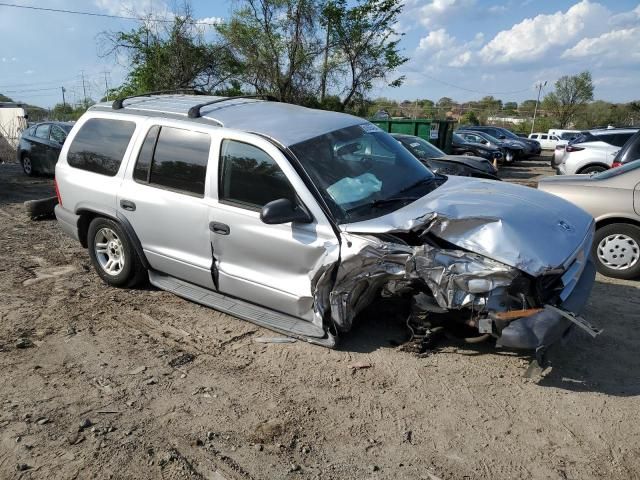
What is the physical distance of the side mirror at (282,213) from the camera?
12.2ft

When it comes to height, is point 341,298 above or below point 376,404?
above

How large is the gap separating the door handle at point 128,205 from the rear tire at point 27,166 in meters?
10.8

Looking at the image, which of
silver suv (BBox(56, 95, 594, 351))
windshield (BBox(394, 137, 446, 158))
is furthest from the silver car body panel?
windshield (BBox(394, 137, 446, 158))

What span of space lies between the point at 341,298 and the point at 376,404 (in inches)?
31.6

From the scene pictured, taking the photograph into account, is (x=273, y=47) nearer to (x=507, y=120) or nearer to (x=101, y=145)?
(x=101, y=145)

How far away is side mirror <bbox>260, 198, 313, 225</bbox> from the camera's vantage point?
146 inches

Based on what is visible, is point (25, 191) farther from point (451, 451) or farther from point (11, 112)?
point (11, 112)

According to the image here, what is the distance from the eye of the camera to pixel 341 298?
3.82 m

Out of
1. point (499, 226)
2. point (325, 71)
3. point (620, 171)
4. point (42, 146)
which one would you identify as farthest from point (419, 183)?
point (325, 71)

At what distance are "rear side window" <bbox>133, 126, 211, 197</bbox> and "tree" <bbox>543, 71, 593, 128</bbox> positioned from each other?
6101cm

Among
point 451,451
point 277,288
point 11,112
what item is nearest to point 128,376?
point 277,288

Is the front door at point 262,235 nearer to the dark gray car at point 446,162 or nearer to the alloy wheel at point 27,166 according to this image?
the dark gray car at point 446,162

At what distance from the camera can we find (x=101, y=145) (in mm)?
5230

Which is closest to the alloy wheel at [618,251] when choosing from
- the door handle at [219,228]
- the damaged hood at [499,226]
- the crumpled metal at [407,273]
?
the damaged hood at [499,226]
